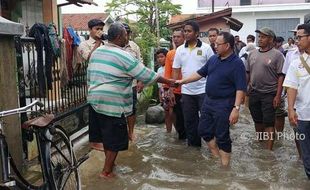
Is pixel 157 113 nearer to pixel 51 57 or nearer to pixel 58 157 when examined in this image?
Answer: pixel 51 57

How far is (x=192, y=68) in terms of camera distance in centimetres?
623

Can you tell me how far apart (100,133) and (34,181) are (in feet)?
3.13

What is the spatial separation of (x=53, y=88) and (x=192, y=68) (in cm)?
212

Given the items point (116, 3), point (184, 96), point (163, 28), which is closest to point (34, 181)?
point (184, 96)

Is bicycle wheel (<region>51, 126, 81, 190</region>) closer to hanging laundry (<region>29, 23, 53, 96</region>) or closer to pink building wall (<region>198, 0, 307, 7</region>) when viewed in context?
hanging laundry (<region>29, 23, 53, 96</region>)

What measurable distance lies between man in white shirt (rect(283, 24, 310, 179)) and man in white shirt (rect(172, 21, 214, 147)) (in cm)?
175

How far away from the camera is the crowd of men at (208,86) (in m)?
4.66

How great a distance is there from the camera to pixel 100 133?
5035 mm

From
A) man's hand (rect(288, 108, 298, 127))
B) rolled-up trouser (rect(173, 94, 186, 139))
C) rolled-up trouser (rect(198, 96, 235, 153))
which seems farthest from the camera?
rolled-up trouser (rect(173, 94, 186, 139))

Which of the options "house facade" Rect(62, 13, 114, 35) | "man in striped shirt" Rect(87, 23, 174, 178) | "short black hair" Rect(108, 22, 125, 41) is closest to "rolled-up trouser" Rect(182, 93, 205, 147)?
"man in striped shirt" Rect(87, 23, 174, 178)

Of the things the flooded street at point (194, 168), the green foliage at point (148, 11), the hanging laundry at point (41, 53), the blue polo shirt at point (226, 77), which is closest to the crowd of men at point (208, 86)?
the blue polo shirt at point (226, 77)

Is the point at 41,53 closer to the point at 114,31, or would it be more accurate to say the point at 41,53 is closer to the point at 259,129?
the point at 114,31

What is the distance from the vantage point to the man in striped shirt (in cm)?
465

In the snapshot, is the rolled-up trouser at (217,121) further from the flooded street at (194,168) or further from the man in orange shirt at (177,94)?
the man in orange shirt at (177,94)
